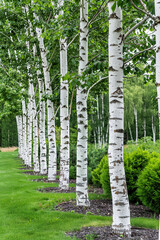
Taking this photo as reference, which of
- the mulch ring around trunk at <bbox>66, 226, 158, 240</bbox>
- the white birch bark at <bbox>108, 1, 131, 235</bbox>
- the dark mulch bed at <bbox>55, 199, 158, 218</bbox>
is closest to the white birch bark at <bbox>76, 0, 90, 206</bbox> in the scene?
the dark mulch bed at <bbox>55, 199, 158, 218</bbox>

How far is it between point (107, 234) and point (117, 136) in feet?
5.75

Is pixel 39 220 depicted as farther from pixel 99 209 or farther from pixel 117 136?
pixel 117 136

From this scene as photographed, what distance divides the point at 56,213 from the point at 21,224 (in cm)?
91

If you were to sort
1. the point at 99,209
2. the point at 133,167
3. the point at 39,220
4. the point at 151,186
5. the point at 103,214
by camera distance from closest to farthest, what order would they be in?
the point at 39,220
the point at 103,214
the point at 151,186
the point at 99,209
the point at 133,167

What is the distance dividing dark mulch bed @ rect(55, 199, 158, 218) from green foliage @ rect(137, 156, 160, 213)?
1.08 ft

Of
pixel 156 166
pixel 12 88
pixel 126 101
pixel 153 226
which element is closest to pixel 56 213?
pixel 153 226

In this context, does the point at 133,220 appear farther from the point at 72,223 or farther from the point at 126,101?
the point at 126,101

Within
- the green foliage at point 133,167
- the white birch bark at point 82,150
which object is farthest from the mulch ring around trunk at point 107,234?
the green foliage at point 133,167

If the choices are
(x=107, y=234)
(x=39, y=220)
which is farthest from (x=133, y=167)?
(x=107, y=234)

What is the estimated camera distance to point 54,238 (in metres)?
4.89

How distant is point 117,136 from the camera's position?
4.80 metres

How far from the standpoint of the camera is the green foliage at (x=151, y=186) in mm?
6555

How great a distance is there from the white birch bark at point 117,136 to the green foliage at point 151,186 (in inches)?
81.7

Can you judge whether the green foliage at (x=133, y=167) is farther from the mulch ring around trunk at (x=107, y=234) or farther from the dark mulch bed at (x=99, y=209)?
the mulch ring around trunk at (x=107, y=234)
